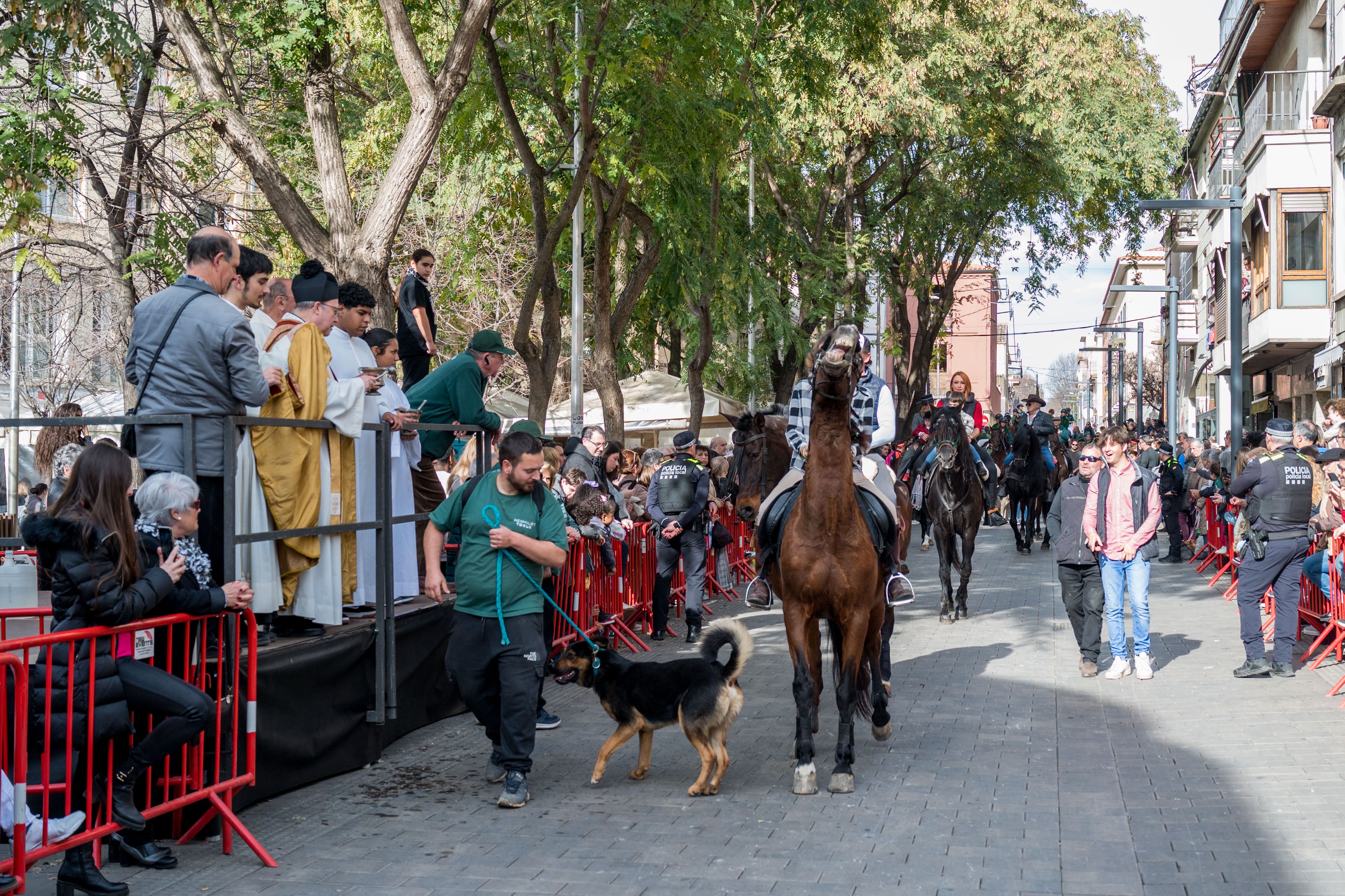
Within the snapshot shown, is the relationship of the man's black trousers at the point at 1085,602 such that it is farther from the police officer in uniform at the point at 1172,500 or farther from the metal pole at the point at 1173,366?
the metal pole at the point at 1173,366

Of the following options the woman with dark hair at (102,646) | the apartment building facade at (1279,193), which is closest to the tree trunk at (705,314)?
the apartment building facade at (1279,193)

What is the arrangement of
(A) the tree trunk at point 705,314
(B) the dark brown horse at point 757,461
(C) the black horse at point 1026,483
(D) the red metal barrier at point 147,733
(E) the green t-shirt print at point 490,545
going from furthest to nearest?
(C) the black horse at point 1026,483 < (A) the tree trunk at point 705,314 < (B) the dark brown horse at point 757,461 < (E) the green t-shirt print at point 490,545 < (D) the red metal barrier at point 147,733

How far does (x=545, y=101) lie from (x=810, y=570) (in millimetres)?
10355

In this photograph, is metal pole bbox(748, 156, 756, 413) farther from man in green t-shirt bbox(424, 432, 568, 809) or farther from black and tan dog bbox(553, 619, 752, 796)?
man in green t-shirt bbox(424, 432, 568, 809)

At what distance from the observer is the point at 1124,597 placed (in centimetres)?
1102

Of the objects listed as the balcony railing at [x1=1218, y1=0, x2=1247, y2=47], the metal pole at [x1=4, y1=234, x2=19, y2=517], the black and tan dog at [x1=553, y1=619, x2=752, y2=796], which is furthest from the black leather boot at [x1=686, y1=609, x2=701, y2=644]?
the balcony railing at [x1=1218, y1=0, x2=1247, y2=47]

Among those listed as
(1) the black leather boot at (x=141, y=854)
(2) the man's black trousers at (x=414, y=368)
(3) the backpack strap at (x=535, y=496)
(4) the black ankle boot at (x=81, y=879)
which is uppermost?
(2) the man's black trousers at (x=414, y=368)

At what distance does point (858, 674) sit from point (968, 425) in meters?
8.82

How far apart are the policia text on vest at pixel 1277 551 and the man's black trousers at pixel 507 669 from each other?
21.9ft

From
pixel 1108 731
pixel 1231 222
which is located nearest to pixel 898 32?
pixel 1231 222

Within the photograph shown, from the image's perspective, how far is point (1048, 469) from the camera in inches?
910

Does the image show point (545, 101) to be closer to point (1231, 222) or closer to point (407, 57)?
point (407, 57)

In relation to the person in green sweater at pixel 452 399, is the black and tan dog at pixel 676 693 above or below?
below

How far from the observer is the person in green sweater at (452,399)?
9148 millimetres
